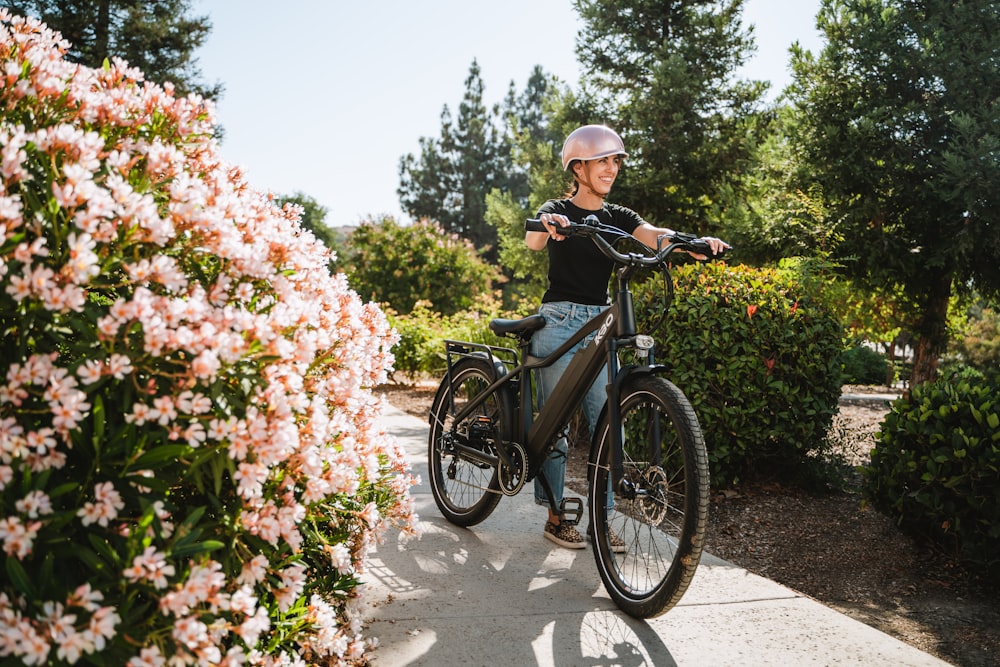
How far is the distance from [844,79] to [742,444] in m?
7.27

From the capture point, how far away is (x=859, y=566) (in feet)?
13.8

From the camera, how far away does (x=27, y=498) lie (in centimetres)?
145

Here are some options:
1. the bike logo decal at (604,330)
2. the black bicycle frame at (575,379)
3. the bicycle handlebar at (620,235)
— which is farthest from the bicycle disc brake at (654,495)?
the bicycle handlebar at (620,235)

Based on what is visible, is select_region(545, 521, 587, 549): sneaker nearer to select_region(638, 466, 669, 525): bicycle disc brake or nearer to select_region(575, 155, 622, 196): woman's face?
select_region(638, 466, 669, 525): bicycle disc brake

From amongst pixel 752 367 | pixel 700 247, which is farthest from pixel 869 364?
pixel 700 247

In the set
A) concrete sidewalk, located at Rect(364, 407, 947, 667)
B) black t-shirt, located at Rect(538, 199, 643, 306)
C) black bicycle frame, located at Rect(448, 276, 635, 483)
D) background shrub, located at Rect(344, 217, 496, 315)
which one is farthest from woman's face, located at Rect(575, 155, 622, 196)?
background shrub, located at Rect(344, 217, 496, 315)

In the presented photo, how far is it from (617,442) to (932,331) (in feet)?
30.6

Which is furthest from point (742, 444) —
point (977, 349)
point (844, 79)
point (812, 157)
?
point (977, 349)

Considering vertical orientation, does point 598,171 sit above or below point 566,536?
above

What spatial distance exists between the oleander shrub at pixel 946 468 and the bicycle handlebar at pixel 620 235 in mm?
1665

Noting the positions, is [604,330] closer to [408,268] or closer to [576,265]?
[576,265]

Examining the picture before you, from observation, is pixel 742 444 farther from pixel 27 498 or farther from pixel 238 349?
pixel 27 498

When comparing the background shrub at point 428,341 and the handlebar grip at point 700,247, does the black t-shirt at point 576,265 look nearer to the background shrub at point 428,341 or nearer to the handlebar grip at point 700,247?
the handlebar grip at point 700,247

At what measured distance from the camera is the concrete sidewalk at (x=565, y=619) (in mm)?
2594
